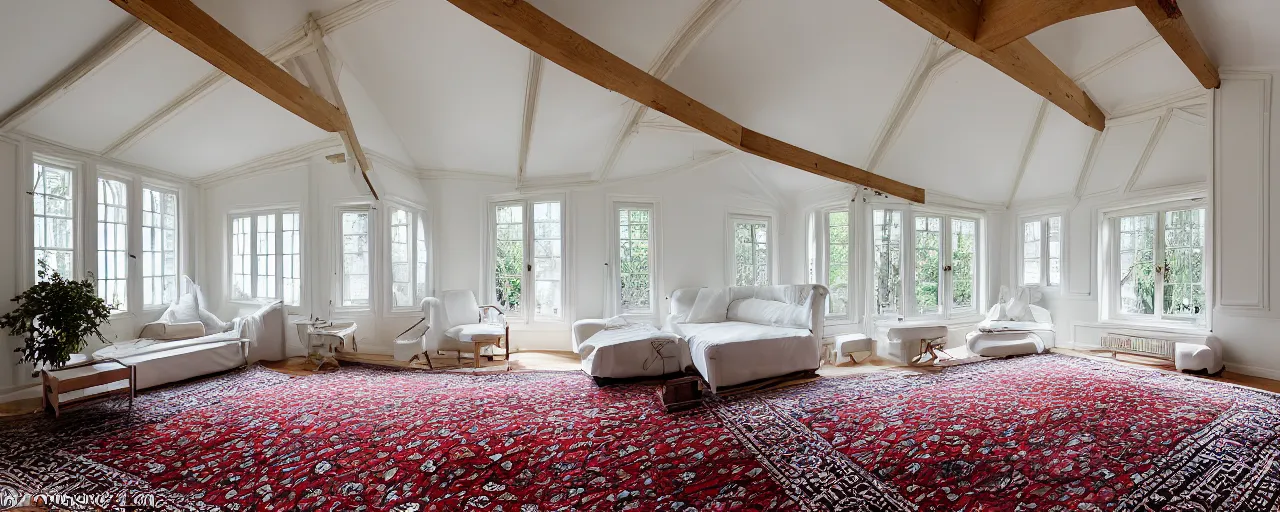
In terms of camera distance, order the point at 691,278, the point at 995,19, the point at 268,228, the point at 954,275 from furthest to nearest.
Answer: the point at 954,275
the point at 691,278
the point at 268,228
the point at 995,19

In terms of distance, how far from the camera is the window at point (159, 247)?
527cm

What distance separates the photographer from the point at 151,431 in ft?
10.6

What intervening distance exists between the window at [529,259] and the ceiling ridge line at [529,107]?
0.60 meters

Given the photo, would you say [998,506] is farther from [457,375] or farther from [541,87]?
[541,87]

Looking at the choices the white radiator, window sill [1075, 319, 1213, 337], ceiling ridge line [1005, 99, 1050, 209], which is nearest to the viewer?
window sill [1075, 319, 1213, 337]

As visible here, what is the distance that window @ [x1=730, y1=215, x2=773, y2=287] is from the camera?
6.86m

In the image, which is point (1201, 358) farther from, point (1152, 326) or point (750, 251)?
point (750, 251)

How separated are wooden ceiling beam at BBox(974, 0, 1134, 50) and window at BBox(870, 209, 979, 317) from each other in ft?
13.2

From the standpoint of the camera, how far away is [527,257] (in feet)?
21.9

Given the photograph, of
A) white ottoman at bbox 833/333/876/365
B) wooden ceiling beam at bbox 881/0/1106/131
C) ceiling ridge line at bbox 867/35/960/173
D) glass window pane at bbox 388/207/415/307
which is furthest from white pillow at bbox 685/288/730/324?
glass window pane at bbox 388/207/415/307

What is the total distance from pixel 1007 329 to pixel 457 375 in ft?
21.1

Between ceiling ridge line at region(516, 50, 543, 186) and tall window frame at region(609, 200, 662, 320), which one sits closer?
ceiling ridge line at region(516, 50, 543, 186)

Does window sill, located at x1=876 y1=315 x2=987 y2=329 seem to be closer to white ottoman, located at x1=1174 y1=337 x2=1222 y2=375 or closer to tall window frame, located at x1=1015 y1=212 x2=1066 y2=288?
tall window frame, located at x1=1015 y1=212 x2=1066 y2=288

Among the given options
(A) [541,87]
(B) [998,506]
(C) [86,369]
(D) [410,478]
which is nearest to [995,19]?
(B) [998,506]
